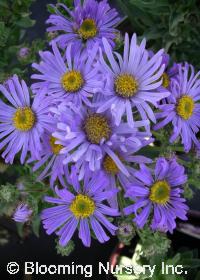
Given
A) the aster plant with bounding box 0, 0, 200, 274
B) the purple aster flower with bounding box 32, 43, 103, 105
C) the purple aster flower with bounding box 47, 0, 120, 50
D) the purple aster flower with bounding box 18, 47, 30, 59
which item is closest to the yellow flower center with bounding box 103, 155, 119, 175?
the aster plant with bounding box 0, 0, 200, 274

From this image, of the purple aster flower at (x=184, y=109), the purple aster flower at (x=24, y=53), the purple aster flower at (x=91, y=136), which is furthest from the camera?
the purple aster flower at (x=24, y=53)

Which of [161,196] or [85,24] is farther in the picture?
[85,24]

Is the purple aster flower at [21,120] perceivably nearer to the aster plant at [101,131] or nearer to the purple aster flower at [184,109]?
the aster plant at [101,131]

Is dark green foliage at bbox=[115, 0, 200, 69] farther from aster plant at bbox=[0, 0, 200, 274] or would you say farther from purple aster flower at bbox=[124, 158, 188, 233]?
purple aster flower at bbox=[124, 158, 188, 233]

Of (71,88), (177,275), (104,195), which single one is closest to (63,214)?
(104,195)

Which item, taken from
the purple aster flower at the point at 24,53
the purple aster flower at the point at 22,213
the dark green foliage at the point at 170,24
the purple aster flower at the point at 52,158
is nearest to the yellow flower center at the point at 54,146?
the purple aster flower at the point at 52,158

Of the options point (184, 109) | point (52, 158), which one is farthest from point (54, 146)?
point (184, 109)

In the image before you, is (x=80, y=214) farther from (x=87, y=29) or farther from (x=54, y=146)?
(x=87, y=29)
